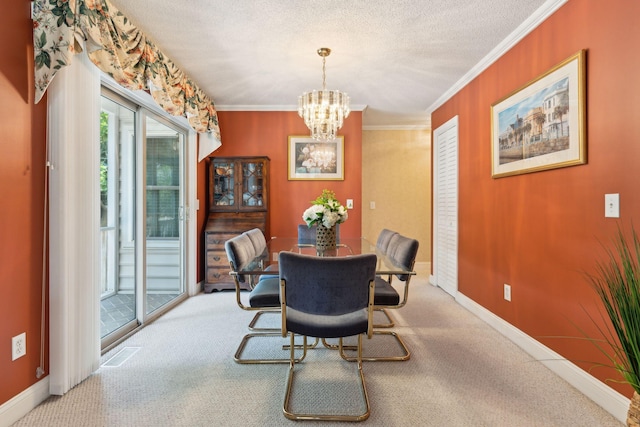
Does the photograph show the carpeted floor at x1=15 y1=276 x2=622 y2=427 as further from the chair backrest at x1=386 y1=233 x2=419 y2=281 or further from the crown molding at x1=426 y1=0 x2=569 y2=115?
the crown molding at x1=426 y1=0 x2=569 y2=115

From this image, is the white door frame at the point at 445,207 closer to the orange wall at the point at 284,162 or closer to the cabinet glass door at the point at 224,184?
the orange wall at the point at 284,162

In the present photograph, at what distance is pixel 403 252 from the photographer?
214cm

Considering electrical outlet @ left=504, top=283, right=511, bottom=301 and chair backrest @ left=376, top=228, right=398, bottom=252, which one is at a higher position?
chair backrest @ left=376, top=228, right=398, bottom=252

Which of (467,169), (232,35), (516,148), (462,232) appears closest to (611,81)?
(516,148)

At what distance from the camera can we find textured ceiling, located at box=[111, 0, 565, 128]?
6.98ft

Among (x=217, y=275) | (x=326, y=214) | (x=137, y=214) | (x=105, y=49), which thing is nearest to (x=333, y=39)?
(x=326, y=214)

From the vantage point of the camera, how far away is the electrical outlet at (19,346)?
1.58m

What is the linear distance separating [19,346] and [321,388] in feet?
5.16

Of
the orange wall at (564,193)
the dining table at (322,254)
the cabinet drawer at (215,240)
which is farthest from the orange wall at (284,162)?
the orange wall at (564,193)

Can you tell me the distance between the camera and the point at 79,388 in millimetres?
1868

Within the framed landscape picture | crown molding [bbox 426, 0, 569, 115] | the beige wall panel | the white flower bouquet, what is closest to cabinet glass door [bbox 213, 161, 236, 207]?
the white flower bouquet

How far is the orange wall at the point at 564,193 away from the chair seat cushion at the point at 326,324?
1312 millimetres

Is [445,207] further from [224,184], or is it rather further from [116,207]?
[116,207]

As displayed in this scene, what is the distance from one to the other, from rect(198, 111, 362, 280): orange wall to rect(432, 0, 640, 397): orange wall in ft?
5.12
